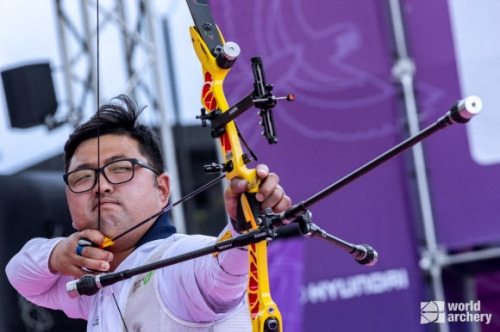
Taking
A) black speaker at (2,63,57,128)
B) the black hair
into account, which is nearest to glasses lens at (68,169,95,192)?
the black hair

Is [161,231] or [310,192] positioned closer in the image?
[161,231]

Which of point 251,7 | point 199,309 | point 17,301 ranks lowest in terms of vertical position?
point 17,301

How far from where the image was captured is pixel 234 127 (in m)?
2.11

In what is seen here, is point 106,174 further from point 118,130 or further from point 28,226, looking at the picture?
point 28,226

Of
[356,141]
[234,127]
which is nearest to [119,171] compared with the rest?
[234,127]

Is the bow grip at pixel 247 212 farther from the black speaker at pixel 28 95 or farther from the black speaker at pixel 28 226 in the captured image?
the black speaker at pixel 28 95

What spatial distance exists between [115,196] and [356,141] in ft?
8.34

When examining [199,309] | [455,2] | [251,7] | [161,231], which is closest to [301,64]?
[251,7]

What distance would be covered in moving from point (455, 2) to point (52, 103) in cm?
202

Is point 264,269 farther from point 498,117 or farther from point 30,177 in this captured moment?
point 498,117

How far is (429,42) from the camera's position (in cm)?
489

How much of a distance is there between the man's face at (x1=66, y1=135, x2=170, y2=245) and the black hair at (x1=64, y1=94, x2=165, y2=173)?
0.02 m

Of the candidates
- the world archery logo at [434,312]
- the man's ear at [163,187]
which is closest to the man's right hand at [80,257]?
the man's ear at [163,187]

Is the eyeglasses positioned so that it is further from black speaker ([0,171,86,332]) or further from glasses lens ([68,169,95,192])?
black speaker ([0,171,86,332])
